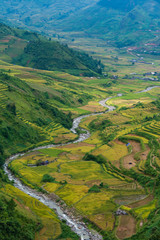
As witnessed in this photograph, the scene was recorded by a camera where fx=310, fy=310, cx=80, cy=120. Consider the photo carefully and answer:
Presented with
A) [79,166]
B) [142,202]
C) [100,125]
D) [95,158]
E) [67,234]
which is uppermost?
[67,234]

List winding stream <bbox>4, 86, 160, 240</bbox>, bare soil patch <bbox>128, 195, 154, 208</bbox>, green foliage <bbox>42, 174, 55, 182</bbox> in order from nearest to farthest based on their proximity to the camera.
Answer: winding stream <bbox>4, 86, 160, 240</bbox> → bare soil patch <bbox>128, 195, 154, 208</bbox> → green foliage <bbox>42, 174, 55, 182</bbox>

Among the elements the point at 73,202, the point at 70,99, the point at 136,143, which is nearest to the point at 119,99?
the point at 70,99

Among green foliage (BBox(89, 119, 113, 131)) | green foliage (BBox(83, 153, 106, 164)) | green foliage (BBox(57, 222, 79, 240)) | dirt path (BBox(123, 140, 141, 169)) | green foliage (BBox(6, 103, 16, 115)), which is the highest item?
green foliage (BBox(6, 103, 16, 115))

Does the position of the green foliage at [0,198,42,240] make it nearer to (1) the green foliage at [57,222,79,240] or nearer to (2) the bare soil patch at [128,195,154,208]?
(1) the green foliage at [57,222,79,240]

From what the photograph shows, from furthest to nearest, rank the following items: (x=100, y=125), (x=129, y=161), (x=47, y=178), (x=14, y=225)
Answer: (x=100, y=125) < (x=129, y=161) < (x=47, y=178) < (x=14, y=225)

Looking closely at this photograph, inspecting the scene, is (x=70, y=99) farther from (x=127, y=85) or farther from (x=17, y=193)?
(x=17, y=193)

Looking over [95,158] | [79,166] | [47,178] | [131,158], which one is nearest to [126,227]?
[47,178]

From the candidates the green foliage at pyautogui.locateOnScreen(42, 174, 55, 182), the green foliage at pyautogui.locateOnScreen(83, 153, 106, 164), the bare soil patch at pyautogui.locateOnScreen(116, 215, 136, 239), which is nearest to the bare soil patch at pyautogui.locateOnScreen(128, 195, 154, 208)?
the bare soil patch at pyautogui.locateOnScreen(116, 215, 136, 239)

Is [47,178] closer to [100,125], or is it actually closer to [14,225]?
[14,225]
